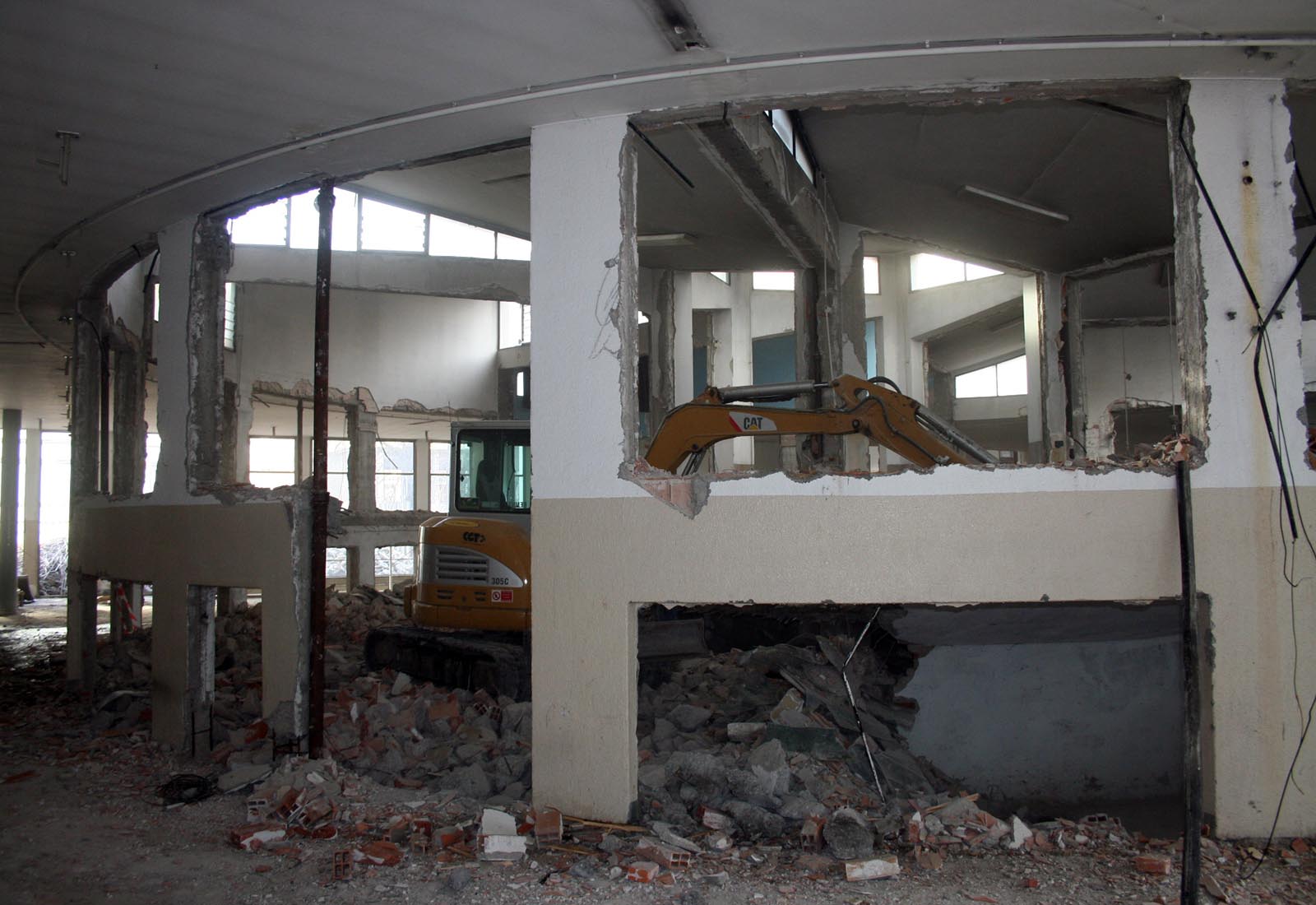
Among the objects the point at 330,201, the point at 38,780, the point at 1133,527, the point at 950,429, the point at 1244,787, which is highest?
the point at 330,201

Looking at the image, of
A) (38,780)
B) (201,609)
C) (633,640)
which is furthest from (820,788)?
(38,780)

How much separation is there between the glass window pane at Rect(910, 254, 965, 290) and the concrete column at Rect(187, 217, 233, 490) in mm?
13737

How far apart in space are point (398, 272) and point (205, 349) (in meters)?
7.44

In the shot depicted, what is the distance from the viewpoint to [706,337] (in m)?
16.3

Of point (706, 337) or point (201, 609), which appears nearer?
point (201, 609)

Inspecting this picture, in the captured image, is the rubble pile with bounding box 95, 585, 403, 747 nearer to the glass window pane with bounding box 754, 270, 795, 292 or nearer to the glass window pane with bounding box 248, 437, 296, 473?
the glass window pane with bounding box 248, 437, 296, 473

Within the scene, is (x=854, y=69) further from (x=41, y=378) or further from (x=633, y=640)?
(x=41, y=378)

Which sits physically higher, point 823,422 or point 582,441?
point 823,422

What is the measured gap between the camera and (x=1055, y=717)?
6.68m

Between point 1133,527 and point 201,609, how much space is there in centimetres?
653

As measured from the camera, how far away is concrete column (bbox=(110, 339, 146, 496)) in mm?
9641

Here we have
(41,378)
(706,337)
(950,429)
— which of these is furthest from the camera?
(706,337)

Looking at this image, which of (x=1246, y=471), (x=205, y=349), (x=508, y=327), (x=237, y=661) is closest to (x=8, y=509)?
(x=508, y=327)

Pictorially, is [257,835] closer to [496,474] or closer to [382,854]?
[382,854]
